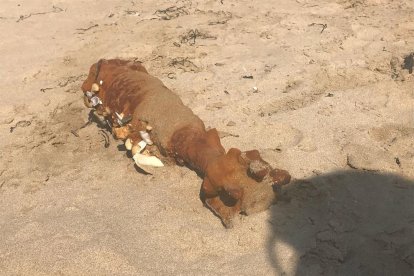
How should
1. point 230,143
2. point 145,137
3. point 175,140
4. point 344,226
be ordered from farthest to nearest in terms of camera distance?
point 230,143 → point 145,137 → point 175,140 → point 344,226

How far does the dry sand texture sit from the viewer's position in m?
2.20

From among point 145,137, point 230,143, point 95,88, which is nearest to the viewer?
point 145,137

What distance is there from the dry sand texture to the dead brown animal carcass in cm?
10

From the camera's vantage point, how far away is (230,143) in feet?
9.67

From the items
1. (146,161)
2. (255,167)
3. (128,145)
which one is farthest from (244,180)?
(128,145)

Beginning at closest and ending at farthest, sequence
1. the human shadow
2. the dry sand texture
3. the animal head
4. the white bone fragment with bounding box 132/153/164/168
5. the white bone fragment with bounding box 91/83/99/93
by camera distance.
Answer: the human shadow
the dry sand texture
the animal head
the white bone fragment with bounding box 132/153/164/168
the white bone fragment with bounding box 91/83/99/93

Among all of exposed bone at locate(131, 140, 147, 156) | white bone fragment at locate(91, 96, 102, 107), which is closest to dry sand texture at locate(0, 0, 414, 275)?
exposed bone at locate(131, 140, 147, 156)

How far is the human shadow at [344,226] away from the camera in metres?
2.05

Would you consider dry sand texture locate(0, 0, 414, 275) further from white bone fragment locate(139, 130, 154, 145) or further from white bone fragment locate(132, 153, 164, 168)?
white bone fragment locate(139, 130, 154, 145)

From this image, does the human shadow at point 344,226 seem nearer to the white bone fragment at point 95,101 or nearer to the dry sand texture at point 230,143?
the dry sand texture at point 230,143

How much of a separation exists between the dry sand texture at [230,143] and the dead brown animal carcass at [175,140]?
10cm

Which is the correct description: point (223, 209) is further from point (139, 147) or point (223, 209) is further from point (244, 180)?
point (139, 147)

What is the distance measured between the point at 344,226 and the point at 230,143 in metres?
0.99

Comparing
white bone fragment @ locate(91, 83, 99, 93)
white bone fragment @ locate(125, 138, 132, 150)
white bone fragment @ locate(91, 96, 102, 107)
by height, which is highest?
white bone fragment @ locate(91, 83, 99, 93)
